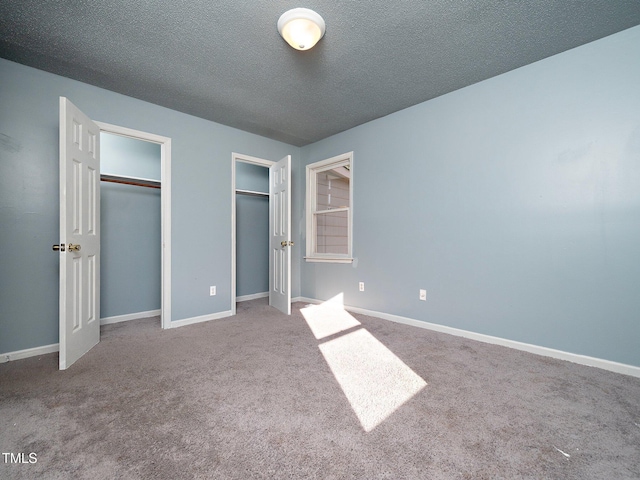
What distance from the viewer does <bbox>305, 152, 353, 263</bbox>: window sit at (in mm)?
4094

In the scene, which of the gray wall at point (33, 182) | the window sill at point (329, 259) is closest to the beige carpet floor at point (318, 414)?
the gray wall at point (33, 182)

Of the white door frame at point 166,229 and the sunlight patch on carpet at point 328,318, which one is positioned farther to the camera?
the white door frame at point 166,229

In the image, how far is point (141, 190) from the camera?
11.5ft

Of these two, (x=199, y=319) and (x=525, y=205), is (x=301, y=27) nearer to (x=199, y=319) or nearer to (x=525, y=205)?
(x=525, y=205)

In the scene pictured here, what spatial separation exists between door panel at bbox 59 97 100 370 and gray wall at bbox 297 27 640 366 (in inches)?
114

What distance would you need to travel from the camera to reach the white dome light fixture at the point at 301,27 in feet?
Answer: 5.80

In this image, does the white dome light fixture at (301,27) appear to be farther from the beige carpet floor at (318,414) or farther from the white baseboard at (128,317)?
the white baseboard at (128,317)

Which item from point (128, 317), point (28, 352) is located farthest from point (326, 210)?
point (28, 352)

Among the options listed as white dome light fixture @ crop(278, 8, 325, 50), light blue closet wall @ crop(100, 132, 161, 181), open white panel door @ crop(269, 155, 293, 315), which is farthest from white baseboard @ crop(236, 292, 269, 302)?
white dome light fixture @ crop(278, 8, 325, 50)

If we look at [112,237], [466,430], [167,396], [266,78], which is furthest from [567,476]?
[112,237]

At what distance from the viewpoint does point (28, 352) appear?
2320 millimetres

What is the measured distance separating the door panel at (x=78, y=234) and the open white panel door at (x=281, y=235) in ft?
6.32

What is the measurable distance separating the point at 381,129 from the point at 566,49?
1.70m

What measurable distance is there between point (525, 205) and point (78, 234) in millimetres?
3747
